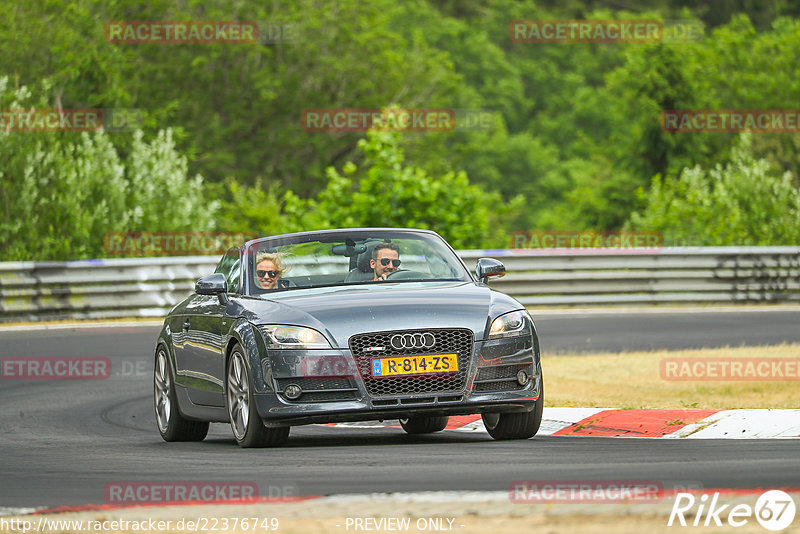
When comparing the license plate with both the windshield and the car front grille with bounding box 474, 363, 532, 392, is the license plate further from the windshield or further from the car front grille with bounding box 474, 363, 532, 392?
the windshield

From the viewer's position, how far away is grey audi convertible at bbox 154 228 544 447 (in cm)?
977

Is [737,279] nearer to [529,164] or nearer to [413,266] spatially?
[413,266]

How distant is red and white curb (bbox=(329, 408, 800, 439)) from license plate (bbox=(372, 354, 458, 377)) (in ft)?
5.40

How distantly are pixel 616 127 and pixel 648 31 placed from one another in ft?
68.3

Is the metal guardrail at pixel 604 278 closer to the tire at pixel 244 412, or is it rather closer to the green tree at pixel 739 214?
the green tree at pixel 739 214

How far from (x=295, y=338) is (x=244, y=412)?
74cm

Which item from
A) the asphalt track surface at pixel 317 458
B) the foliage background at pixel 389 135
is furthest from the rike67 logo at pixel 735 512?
the foliage background at pixel 389 135

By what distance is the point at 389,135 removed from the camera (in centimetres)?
2983

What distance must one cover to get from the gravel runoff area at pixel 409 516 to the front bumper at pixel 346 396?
247 cm

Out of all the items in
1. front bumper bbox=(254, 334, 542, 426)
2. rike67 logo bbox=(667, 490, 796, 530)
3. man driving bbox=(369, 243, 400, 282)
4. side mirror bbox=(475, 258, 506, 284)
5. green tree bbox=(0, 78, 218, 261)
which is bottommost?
green tree bbox=(0, 78, 218, 261)

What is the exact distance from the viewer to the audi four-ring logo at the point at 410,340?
9.74 metres

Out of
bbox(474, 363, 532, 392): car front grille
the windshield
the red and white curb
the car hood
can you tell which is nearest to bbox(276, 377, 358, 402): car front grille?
the car hood

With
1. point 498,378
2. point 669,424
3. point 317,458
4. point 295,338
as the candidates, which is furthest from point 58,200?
point 317,458

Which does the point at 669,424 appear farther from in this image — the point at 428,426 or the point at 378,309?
the point at 378,309
